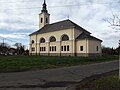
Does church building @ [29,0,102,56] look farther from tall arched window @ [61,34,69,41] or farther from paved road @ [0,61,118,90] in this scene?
paved road @ [0,61,118,90]

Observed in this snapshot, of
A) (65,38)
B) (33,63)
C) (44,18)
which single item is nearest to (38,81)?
(33,63)

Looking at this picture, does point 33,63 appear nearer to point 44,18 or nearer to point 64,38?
point 64,38

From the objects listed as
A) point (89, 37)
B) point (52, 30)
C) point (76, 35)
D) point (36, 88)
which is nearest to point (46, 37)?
point (52, 30)

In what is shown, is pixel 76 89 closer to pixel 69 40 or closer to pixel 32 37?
pixel 69 40

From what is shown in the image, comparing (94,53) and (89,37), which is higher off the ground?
(89,37)

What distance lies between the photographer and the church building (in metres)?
57.7

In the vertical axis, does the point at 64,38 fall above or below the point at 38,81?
above

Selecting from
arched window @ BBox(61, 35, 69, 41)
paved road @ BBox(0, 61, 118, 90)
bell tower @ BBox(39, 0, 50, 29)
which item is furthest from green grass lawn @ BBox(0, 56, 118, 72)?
bell tower @ BBox(39, 0, 50, 29)

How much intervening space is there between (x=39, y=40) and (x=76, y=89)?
64.1 metres

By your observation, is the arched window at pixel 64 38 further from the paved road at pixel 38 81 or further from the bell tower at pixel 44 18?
the paved road at pixel 38 81

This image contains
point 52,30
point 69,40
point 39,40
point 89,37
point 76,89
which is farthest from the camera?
point 39,40

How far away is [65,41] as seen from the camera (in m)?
62.5

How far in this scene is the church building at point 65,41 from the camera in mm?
57688

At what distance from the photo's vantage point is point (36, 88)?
9.80 meters
